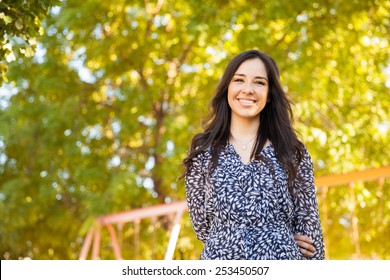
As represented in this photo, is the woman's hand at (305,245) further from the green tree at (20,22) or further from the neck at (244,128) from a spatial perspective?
the green tree at (20,22)

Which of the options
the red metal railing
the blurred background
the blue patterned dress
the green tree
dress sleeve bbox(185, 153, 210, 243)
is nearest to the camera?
the blue patterned dress

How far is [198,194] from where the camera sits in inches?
107

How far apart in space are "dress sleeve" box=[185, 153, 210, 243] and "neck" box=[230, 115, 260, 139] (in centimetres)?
14

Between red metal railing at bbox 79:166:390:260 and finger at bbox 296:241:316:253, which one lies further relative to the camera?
red metal railing at bbox 79:166:390:260

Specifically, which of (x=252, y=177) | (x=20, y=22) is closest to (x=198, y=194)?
(x=252, y=177)

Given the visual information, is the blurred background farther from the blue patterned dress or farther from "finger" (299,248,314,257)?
"finger" (299,248,314,257)

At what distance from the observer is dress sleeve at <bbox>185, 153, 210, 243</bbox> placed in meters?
2.71

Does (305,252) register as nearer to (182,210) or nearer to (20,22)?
(20,22)

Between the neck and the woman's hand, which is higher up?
the neck

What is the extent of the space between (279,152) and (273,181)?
129 mm

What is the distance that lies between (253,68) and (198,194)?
0.47 metres

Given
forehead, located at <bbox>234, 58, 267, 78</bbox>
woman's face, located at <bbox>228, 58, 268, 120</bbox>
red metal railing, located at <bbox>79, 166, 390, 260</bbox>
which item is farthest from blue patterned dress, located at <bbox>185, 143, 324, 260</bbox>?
red metal railing, located at <bbox>79, 166, 390, 260</bbox>

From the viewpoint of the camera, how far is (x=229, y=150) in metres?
2.73
